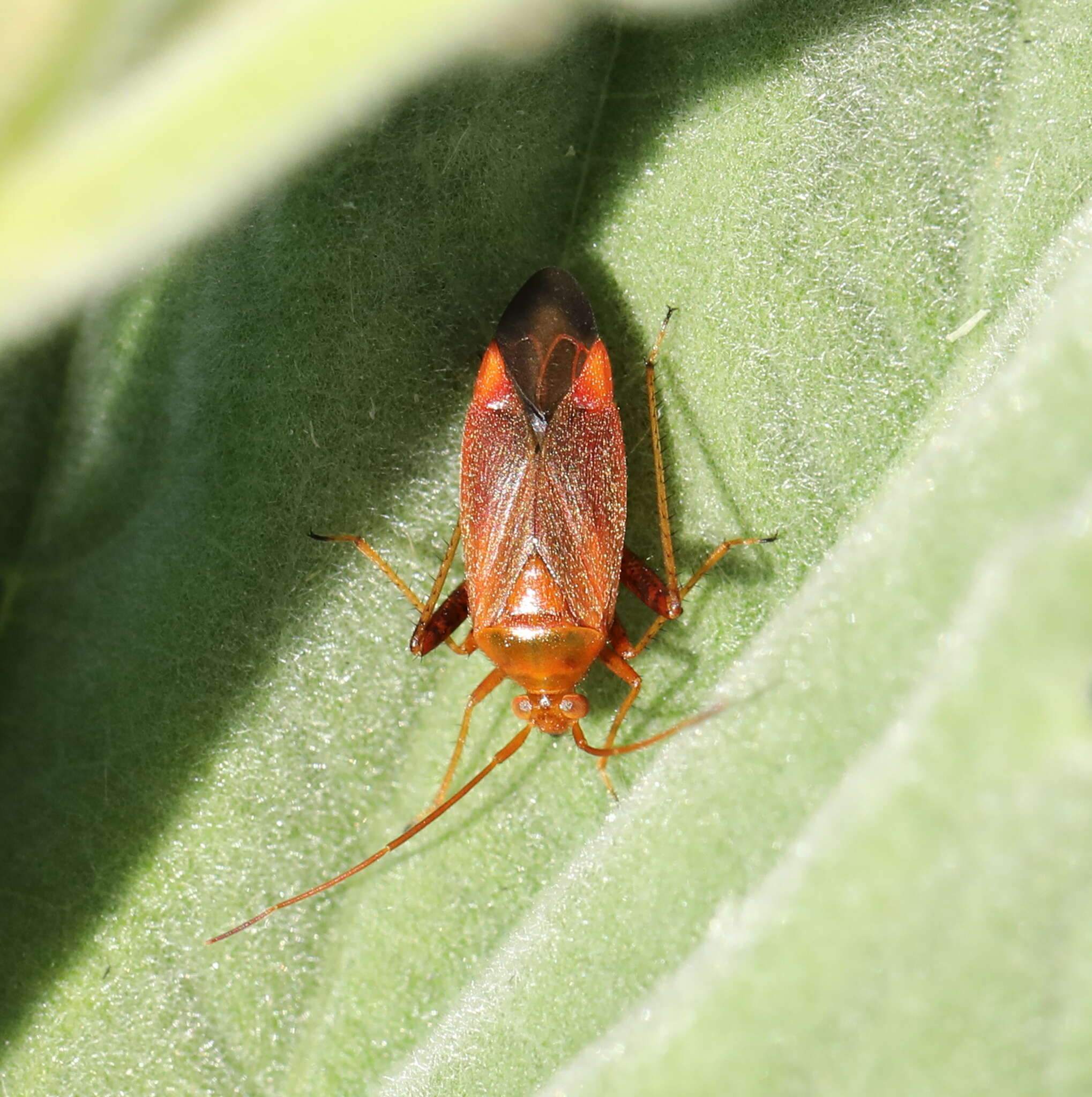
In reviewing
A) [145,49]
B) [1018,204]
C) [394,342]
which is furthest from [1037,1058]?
[394,342]

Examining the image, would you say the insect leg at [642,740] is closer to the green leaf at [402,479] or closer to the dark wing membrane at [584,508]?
the green leaf at [402,479]

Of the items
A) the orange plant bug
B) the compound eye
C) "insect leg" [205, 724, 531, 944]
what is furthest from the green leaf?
the compound eye

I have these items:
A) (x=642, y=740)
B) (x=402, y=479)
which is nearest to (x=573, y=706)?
(x=642, y=740)

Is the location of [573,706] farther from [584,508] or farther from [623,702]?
[584,508]

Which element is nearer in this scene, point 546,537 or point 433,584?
point 433,584

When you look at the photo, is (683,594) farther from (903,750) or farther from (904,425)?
(903,750)

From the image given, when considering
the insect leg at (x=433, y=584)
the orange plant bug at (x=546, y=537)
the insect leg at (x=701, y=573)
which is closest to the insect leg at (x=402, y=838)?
the orange plant bug at (x=546, y=537)

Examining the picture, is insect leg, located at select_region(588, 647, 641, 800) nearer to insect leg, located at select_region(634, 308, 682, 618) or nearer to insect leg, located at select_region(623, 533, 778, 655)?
insect leg, located at select_region(623, 533, 778, 655)
